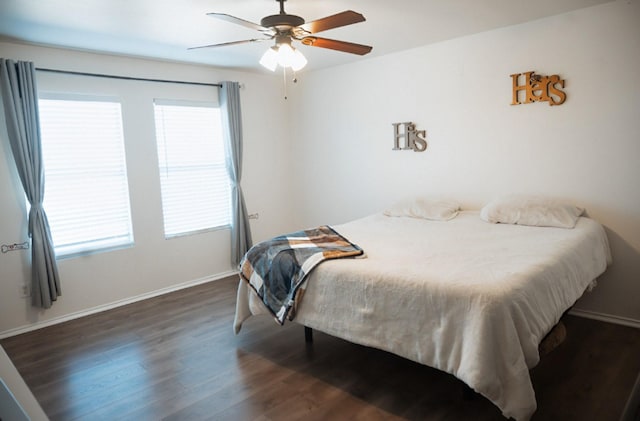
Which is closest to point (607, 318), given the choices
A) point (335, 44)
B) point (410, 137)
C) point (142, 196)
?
point (410, 137)

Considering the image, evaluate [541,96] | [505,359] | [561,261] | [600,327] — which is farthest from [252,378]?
[541,96]

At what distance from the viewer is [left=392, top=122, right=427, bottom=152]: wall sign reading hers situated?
421 cm

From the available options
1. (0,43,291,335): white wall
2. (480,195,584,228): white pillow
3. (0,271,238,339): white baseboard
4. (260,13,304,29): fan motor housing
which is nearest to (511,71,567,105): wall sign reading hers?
(480,195,584,228): white pillow

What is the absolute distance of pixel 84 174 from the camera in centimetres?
379

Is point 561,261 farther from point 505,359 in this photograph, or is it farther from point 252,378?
point 252,378

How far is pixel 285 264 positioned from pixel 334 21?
149 centimetres

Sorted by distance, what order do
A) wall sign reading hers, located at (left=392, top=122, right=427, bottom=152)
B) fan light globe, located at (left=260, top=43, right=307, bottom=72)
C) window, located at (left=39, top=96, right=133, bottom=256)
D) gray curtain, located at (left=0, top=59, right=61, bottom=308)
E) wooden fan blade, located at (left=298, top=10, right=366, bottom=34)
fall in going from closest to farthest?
wooden fan blade, located at (left=298, top=10, right=366, bottom=34) < fan light globe, located at (left=260, top=43, right=307, bottom=72) < gray curtain, located at (left=0, top=59, right=61, bottom=308) < window, located at (left=39, top=96, right=133, bottom=256) < wall sign reading hers, located at (left=392, top=122, right=427, bottom=152)

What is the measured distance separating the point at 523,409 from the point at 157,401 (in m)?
1.94

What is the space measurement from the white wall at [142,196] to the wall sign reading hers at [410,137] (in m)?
1.67

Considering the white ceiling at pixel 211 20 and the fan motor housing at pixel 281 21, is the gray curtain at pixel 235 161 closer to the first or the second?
the white ceiling at pixel 211 20

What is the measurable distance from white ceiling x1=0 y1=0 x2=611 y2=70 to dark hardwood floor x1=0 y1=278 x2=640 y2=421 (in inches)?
92.6

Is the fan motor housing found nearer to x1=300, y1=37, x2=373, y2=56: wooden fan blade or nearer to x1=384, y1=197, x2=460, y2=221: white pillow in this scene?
x1=300, y1=37, x2=373, y2=56: wooden fan blade

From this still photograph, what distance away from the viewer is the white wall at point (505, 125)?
3.10m

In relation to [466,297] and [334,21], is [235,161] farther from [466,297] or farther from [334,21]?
[466,297]
